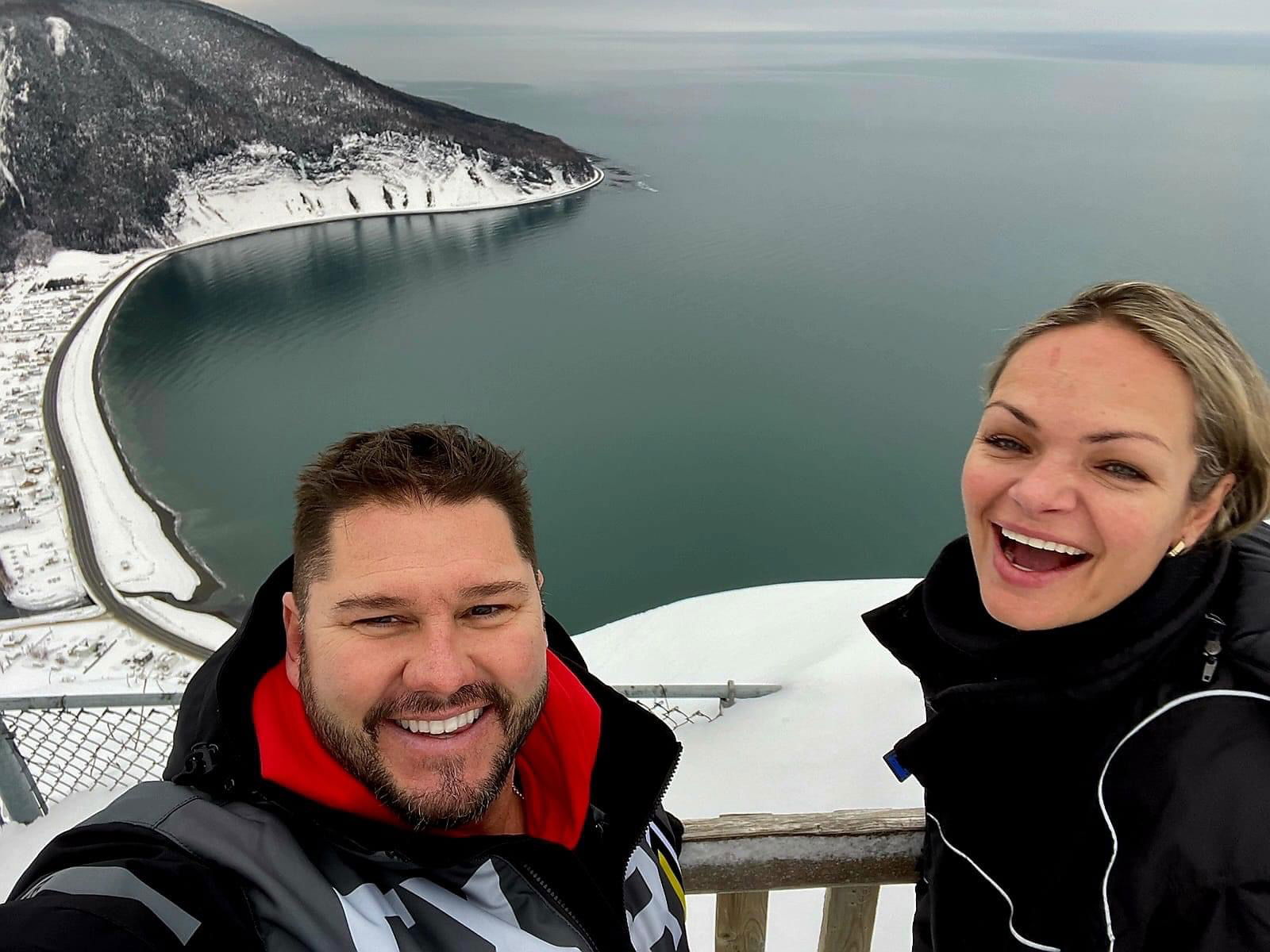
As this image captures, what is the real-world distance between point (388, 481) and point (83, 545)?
28.2m

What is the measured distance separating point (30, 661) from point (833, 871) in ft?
76.5

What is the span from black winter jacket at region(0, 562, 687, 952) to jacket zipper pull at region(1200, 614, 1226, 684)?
90 cm

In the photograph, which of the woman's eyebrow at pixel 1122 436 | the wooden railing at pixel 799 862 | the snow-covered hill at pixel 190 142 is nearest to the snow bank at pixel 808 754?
the wooden railing at pixel 799 862

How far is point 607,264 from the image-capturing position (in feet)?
161

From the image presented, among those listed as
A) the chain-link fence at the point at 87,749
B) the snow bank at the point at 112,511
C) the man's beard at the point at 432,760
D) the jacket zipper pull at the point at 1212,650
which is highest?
the jacket zipper pull at the point at 1212,650

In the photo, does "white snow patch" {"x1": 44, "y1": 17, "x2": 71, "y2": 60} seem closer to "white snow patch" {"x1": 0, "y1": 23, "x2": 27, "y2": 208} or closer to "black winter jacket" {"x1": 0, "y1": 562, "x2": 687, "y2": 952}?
"white snow patch" {"x1": 0, "y1": 23, "x2": 27, "y2": 208}

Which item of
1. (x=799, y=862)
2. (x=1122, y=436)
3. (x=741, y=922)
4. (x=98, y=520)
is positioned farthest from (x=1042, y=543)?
(x=98, y=520)

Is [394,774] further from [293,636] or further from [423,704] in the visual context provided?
[293,636]

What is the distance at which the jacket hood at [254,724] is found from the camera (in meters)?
1.11

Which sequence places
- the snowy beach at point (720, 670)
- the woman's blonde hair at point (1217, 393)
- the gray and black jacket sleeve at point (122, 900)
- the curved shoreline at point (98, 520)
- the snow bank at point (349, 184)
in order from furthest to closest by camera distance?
the snow bank at point (349, 184) < the curved shoreline at point (98, 520) < the snowy beach at point (720, 670) < the woman's blonde hair at point (1217, 393) < the gray and black jacket sleeve at point (122, 900)

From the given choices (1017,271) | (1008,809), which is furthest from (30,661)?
(1017,271)

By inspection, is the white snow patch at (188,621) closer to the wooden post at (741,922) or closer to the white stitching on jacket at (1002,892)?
the wooden post at (741,922)

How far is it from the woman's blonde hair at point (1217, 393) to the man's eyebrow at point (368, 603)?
1.44 meters

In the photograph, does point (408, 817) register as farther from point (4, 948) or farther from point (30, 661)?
point (30, 661)
